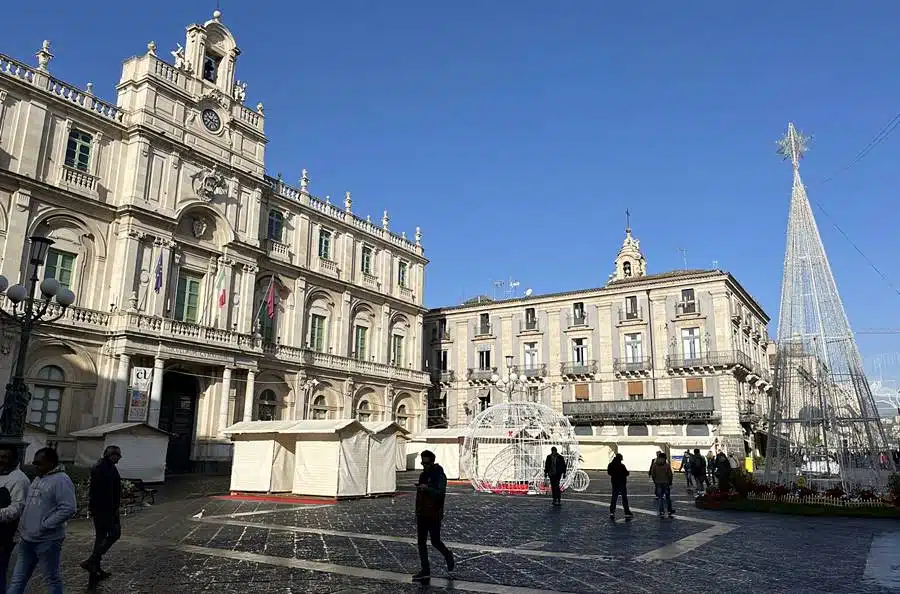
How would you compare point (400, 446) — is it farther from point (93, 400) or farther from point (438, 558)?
point (438, 558)

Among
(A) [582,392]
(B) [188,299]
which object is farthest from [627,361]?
(B) [188,299]

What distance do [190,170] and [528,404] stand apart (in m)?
19.0

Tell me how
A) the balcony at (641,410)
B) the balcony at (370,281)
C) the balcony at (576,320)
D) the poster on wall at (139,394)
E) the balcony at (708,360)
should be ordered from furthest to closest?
1. the balcony at (576,320)
2. the balcony at (708,360)
3. the balcony at (641,410)
4. the balcony at (370,281)
5. the poster on wall at (139,394)

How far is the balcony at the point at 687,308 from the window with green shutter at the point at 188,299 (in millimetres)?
30578

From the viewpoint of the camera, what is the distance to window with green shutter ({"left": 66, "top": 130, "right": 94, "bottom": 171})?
26.0 m

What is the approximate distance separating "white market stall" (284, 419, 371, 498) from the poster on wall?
29.5 feet

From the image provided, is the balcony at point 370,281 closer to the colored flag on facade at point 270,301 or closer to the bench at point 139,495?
the colored flag on facade at point 270,301

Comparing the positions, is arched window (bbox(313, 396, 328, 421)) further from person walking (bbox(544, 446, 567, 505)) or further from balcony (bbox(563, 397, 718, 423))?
person walking (bbox(544, 446, 567, 505))

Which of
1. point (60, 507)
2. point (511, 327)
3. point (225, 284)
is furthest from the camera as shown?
point (511, 327)

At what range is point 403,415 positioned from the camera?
42.5m

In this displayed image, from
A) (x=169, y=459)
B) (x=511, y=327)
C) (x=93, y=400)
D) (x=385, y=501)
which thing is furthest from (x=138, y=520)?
(x=511, y=327)

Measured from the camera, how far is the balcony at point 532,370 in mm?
47094

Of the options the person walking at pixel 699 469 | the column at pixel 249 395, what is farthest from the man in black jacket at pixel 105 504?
the column at pixel 249 395

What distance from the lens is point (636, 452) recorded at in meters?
41.2
